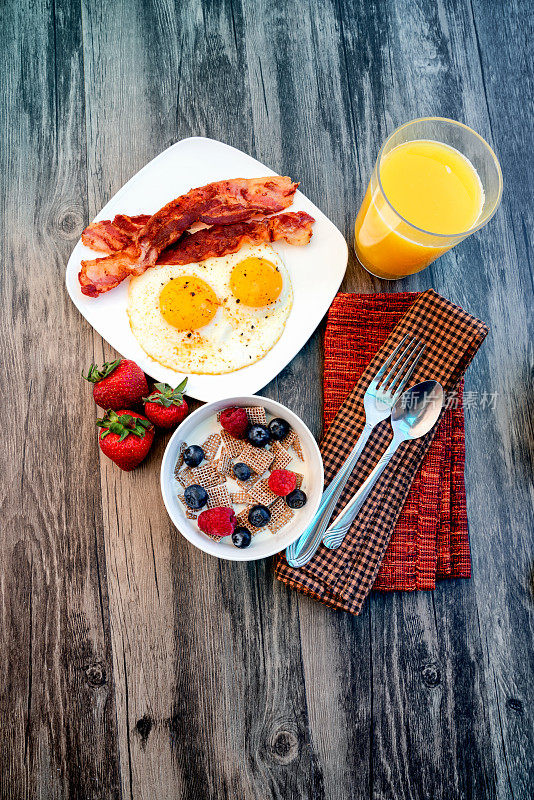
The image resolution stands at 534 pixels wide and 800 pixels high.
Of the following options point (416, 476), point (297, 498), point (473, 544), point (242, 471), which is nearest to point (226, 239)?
point (242, 471)

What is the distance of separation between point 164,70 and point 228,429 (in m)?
1.38

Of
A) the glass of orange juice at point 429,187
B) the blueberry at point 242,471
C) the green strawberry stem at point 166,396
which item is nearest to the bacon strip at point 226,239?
the glass of orange juice at point 429,187

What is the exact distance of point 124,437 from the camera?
5.40 ft

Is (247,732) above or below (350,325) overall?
below

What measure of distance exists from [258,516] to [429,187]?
115cm

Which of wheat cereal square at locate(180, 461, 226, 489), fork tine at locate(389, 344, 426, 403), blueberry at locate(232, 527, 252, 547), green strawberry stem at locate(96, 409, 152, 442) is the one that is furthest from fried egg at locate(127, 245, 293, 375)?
blueberry at locate(232, 527, 252, 547)

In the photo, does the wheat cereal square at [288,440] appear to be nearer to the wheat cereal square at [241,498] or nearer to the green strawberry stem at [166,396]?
the wheat cereal square at [241,498]

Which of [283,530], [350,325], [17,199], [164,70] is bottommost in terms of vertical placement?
[283,530]

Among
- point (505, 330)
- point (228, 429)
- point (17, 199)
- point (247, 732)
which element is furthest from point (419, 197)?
point (247, 732)

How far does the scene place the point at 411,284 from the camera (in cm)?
189

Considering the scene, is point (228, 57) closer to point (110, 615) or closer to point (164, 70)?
point (164, 70)

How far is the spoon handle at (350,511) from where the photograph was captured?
1.66 metres

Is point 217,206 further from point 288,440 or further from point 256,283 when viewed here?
point 288,440

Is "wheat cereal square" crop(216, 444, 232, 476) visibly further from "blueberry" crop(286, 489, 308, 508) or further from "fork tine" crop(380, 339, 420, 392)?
"fork tine" crop(380, 339, 420, 392)
